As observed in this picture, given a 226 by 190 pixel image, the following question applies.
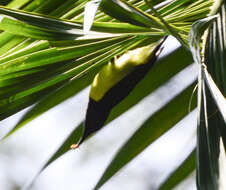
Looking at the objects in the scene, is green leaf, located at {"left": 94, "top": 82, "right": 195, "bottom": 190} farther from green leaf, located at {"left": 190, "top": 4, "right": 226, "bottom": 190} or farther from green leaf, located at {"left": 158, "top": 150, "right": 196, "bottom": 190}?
green leaf, located at {"left": 190, "top": 4, "right": 226, "bottom": 190}

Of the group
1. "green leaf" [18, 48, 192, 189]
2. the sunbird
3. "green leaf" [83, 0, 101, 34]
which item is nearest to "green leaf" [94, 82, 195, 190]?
"green leaf" [18, 48, 192, 189]

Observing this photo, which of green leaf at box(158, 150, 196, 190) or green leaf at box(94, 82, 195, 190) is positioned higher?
green leaf at box(94, 82, 195, 190)

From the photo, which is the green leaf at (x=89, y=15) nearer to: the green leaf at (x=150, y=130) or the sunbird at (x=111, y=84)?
the sunbird at (x=111, y=84)

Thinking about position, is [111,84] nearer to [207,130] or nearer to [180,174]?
[207,130]

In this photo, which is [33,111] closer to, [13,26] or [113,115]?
[113,115]

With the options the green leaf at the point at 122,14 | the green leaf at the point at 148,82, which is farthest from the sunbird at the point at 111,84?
the green leaf at the point at 148,82

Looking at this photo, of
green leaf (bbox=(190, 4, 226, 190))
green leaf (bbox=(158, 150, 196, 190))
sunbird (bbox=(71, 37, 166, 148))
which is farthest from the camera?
green leaf (bbox=(158, 150, 196, 190))
